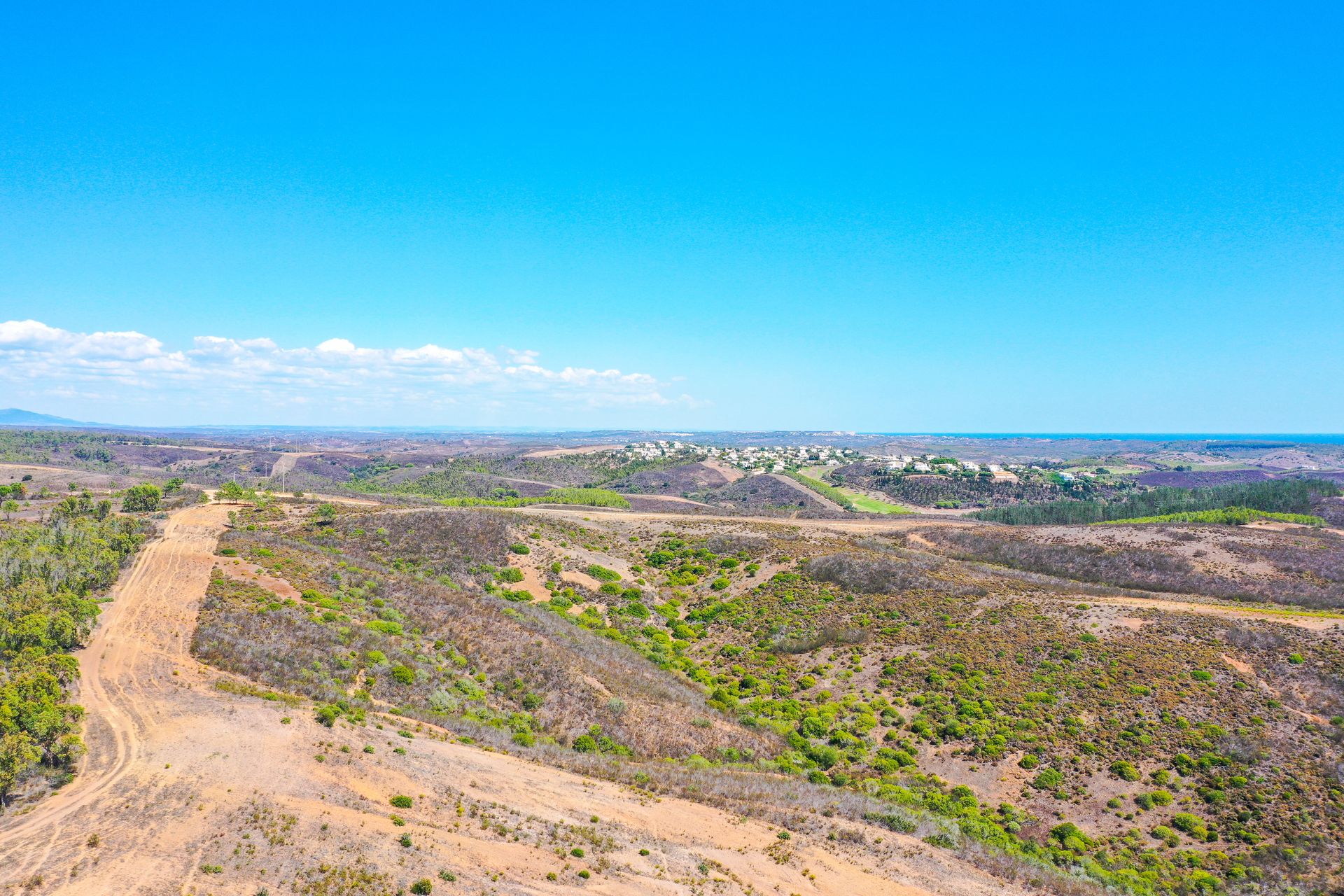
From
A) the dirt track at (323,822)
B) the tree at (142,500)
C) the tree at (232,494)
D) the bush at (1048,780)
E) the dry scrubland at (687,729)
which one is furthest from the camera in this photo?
the tree at (232,494)

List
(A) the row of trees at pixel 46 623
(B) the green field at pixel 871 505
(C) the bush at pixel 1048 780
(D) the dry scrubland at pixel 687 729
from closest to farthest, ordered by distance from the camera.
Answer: (D) the dry scrubland at pixel 687 729 → (A) the row of trees at pixel 46 623 → (C) the bush at pixel 1048 780 → (B) the green field at pixel 871 505

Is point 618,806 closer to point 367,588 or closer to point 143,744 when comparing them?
point 143,744

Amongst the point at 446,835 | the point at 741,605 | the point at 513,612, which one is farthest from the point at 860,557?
the point at 446,835

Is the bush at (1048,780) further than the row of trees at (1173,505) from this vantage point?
No

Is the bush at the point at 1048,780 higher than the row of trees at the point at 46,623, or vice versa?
the row of trees at the point at 46,623

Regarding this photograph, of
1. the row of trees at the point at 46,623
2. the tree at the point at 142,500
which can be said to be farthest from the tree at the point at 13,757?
the tree at the point at 142,500

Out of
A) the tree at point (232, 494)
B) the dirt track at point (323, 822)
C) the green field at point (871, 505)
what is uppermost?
the tree at point (232, 494)

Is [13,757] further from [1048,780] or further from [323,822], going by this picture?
[1048,780]

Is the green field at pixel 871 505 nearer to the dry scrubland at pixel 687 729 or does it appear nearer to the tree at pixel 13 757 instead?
the dry scrubland at pixel 687 729
